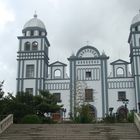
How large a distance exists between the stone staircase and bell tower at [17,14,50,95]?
67.8 feet

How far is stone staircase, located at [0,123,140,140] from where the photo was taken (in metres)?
21.3

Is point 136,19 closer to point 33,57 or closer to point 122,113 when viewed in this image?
point 122,113

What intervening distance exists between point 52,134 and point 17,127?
12.7 ft

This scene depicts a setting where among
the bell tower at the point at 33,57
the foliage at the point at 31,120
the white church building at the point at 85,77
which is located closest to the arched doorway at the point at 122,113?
the white church building at the point at 85,77

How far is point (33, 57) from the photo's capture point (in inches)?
1868

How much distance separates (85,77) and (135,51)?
7133mm

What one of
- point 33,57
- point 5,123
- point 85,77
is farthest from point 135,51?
point 5,123

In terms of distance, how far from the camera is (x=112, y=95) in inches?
1779

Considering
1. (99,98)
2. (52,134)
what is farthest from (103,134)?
(99,98)

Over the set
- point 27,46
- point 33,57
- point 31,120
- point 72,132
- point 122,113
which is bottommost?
point 72,132

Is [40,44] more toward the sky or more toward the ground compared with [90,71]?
more toward the sky

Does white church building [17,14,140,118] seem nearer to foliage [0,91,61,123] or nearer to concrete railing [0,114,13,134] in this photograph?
foliage [0,91,61,123]

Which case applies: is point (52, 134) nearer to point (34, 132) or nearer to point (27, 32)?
point (34, 132)

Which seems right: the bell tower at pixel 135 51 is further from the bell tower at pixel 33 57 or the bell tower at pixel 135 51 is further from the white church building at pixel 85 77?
the bell tower at pixel 33 57
